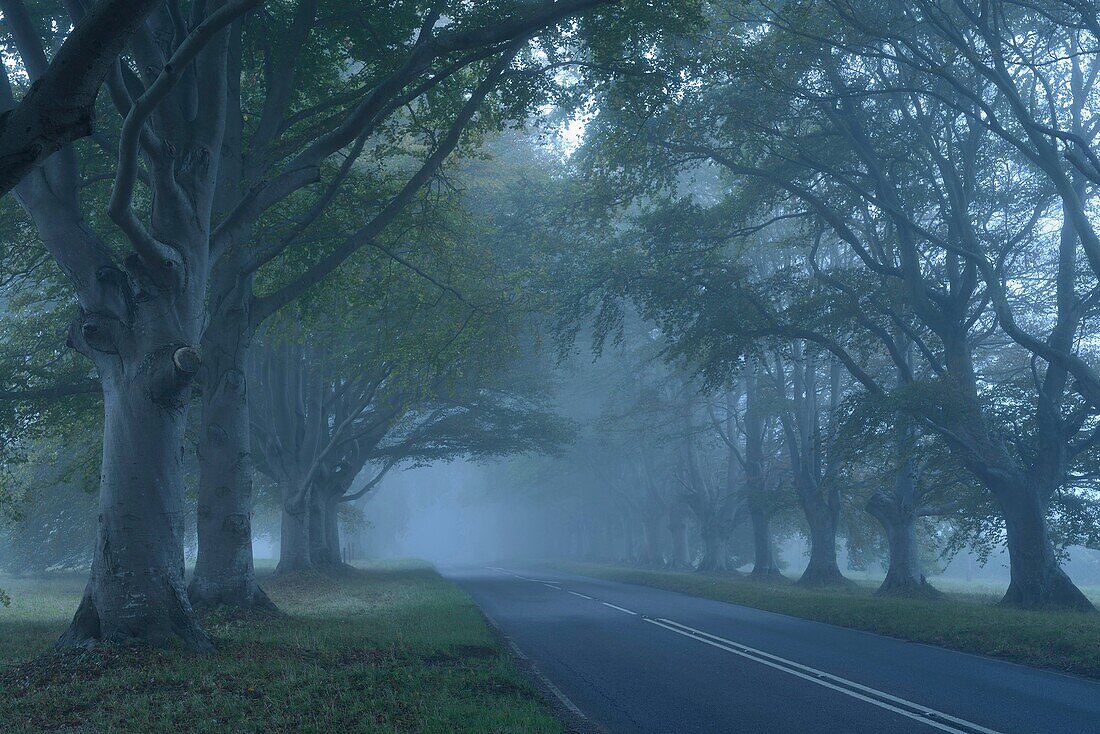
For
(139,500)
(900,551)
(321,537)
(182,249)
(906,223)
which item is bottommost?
(900,551)

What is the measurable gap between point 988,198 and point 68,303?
2240 cm

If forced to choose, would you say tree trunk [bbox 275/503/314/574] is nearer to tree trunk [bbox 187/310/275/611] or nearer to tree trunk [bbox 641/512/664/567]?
tree trunk [bbox 187/310/275/611]

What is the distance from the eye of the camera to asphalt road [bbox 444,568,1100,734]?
7211 mm

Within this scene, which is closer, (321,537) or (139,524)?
(139,524)

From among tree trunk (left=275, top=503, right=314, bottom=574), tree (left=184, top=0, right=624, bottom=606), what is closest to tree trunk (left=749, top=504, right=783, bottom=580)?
tree trunk (left=275, top=503, right=314, bottom=574)

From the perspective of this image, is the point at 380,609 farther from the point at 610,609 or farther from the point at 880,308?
the point at 880,308

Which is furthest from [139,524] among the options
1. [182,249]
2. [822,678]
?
[822,678]

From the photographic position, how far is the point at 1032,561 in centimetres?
1816

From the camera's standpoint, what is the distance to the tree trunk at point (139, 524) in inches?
358

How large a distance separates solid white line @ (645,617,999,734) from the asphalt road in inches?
0.7

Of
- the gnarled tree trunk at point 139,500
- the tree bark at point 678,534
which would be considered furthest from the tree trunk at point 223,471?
the tree bark at point 678,534

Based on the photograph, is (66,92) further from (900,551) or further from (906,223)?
(900,551)

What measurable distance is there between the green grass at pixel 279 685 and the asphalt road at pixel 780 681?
94cm

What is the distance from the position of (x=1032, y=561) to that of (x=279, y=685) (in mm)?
16844
